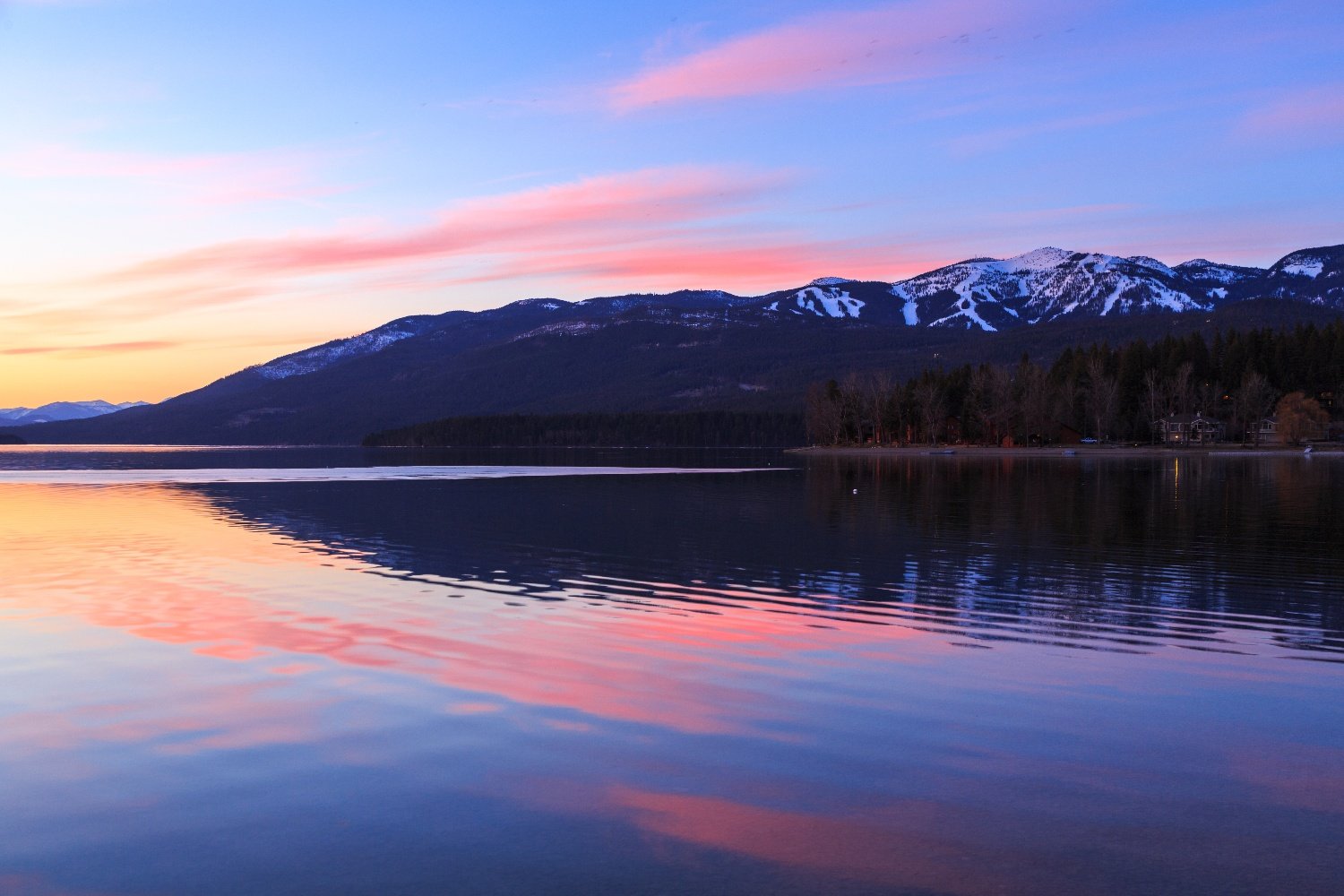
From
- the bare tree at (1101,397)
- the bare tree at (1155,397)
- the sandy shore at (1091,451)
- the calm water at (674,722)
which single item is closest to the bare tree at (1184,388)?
the bare tree at (1155,397)

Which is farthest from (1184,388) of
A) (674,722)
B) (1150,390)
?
(674,722)

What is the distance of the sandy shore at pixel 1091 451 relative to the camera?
15975 cm

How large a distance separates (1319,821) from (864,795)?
13.0 ft

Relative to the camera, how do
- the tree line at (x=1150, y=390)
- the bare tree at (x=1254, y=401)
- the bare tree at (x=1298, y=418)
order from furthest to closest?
the tree line at (x=1150, y=390) < the bare tree at (x=1254, y=401) < the bare tree at (x=1298, y=418)

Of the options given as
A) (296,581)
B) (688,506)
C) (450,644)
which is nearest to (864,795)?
(450,644)

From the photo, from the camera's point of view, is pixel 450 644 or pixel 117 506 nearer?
pixel 450 644

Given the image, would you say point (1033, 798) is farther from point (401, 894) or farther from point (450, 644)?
point (450, 644)

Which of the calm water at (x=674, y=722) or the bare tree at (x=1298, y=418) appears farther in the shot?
the bare tree at (x=1298, y=418)

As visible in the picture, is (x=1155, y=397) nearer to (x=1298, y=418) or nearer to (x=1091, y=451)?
(x=1091, y=451)

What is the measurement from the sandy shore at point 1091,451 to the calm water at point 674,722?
13838 centimetres

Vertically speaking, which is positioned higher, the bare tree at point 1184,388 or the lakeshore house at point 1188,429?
the bare tree at point 1184,388

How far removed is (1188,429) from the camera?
183m

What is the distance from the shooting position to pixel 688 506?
55406mm

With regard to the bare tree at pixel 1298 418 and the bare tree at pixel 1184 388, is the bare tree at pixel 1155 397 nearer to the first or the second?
the bare tree at pixel 1184 388
